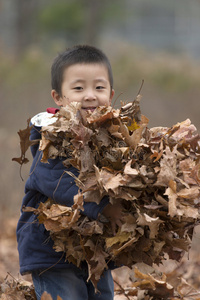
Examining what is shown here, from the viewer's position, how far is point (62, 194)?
2967 mm

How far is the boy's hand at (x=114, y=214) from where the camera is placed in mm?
2875

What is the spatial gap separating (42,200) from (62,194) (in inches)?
12.0

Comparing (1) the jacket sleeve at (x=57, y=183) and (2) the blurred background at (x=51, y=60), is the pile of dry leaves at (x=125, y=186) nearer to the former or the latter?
(1) the jacket sleeve at (x=57, y=183)

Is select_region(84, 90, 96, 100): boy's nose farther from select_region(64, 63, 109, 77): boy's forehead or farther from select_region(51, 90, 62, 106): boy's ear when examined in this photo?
select_region(51, 90, 62, 106): boy's ear

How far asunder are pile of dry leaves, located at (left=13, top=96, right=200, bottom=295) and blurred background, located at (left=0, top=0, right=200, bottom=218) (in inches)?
214

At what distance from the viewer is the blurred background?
34.0 ft

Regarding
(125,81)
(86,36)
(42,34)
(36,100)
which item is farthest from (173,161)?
(42,34)

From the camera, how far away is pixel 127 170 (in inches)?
108

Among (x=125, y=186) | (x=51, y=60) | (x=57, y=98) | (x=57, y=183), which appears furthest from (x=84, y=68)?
(x=51, y=60)

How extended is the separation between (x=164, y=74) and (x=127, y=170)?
1354 centimetres

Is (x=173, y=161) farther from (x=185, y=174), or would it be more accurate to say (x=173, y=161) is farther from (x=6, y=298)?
(x=6, y=298)

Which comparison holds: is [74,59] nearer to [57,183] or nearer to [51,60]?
[57,183]

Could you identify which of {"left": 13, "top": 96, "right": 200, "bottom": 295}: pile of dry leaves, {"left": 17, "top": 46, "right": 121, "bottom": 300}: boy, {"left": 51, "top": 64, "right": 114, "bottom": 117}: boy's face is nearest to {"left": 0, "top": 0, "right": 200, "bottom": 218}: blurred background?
{"left": 17, "top": 46, "right": 121, "bottom": 300}: boy

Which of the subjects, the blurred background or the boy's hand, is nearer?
the boy's hand
